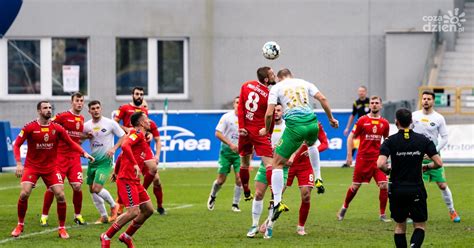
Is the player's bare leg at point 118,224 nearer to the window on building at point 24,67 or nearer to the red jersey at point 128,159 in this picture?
the red jersey at point 128,159

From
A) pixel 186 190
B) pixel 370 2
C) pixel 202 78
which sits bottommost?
pixel 186 190

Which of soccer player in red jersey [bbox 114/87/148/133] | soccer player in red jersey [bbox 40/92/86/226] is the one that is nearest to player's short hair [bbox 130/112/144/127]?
soccer player in red jersey [bbox 40/92/86/226]

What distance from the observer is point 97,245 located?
50.5 ft

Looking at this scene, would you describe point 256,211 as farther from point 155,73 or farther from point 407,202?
point 155,73

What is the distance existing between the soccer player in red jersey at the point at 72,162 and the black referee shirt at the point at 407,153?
269 inches

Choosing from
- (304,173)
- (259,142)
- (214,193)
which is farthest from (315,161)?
(214,193)

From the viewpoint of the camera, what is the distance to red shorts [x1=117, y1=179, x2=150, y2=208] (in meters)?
14.9

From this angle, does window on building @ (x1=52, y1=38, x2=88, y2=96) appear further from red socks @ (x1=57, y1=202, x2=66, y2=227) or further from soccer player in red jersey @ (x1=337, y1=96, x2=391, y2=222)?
red socks @ (x1=57, y1=202, x2=66, y2=227)

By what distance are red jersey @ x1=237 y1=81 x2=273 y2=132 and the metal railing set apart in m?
21.5

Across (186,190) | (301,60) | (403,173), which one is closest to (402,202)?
(403,173)

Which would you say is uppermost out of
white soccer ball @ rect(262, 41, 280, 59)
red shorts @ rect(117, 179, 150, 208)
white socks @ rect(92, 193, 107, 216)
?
white soccer ball @ rect(262, 41, 280, 59)

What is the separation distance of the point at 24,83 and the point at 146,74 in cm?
464

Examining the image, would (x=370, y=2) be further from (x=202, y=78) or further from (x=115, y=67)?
(x=115, y=67)

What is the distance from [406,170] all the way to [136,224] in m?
3.63
